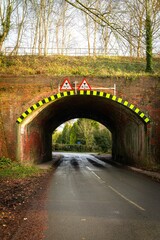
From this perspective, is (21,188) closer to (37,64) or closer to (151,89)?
(151,89)

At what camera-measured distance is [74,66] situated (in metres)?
25.2

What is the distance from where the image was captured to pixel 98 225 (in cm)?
613

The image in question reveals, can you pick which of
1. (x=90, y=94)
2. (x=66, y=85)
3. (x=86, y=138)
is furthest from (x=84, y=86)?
(x=86, y=138)

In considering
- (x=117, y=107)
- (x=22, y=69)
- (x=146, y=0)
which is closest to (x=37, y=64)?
(x=22, y=69)

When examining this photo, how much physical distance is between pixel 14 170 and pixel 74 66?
12.1 m

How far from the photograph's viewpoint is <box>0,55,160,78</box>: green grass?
20227mm

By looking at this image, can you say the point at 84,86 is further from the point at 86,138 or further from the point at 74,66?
the point at 86,138

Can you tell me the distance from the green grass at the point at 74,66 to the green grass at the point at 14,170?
5.70m

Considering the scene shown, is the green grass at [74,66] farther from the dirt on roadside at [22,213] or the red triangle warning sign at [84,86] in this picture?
the dirt on roadside at [22,213]

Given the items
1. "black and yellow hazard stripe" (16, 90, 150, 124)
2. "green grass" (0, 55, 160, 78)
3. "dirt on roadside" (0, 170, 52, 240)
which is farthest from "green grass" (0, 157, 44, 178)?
"green grass" (0, 55, 160, 78)

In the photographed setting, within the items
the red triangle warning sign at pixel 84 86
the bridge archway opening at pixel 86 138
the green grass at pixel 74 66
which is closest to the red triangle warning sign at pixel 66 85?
the red triangle warning sign at pixel 84 86

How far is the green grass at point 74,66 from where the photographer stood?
66.4 feet

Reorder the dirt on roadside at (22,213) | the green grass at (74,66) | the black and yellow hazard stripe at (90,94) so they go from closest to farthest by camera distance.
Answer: the dirt on roadside at (22,213) < the black and yellow hazard stripe at (90,94) < the green grass at (74,66)

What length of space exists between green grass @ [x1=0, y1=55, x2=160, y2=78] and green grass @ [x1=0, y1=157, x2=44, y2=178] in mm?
5704
